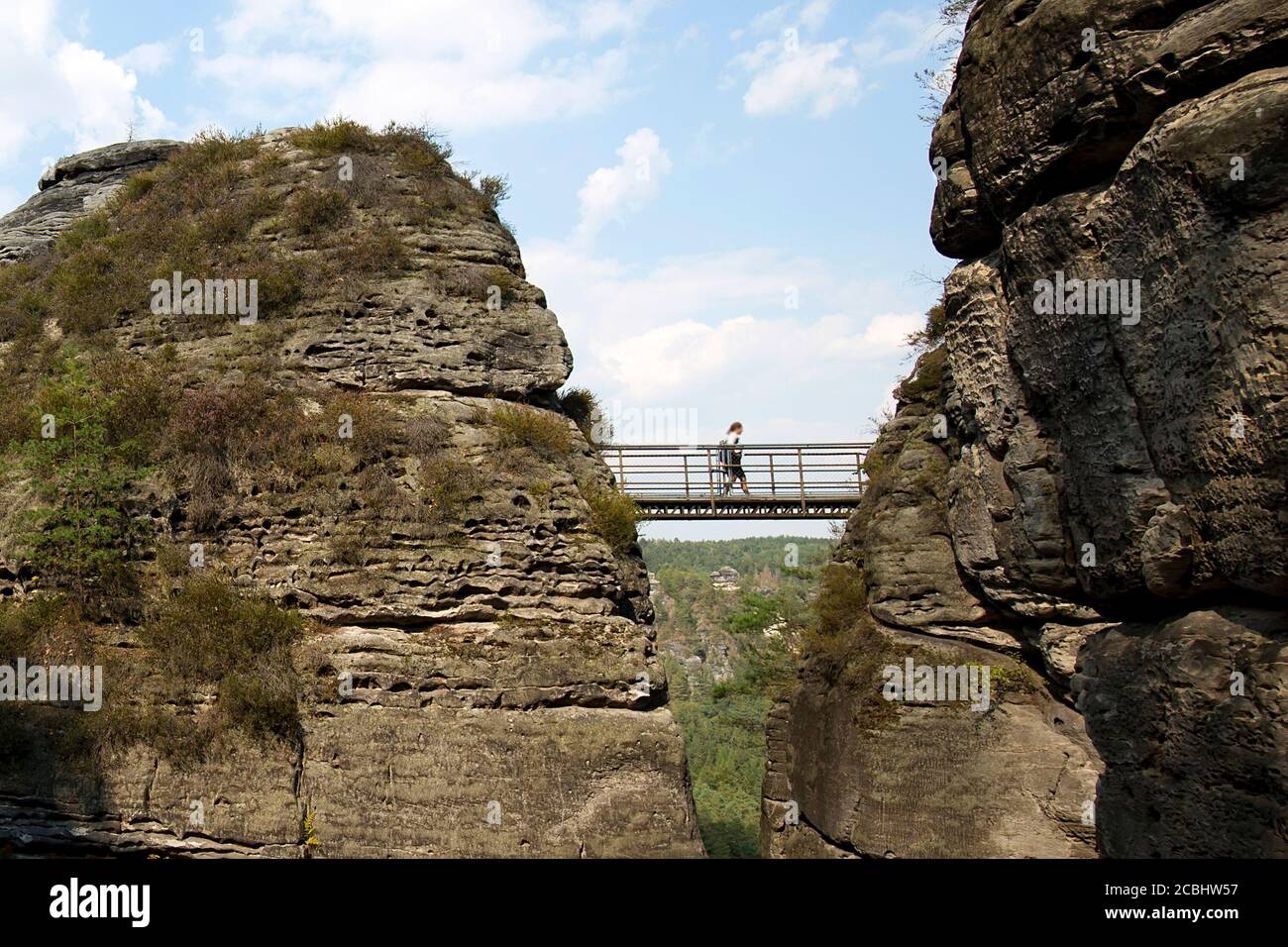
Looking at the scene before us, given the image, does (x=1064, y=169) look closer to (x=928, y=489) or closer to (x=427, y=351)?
Result: (x=928, y=489)

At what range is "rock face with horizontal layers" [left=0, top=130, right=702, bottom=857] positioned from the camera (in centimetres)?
1063

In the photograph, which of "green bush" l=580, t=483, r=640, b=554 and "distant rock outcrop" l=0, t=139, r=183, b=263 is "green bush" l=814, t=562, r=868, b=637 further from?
"distant rock outcrop" l=0, t=139, r=183, b=263

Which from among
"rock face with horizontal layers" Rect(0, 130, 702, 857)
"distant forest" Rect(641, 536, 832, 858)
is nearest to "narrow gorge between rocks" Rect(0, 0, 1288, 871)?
"rock face with horizontal layers" Rect(0, 130, 702, 857)

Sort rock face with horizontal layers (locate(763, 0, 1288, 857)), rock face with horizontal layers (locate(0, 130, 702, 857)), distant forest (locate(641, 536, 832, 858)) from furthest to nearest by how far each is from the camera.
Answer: distant forest (locate(641, 536, 832, 858))
rock face with horizontal layers (locate(0, 130, 702, 857))
rock face with horizontal layers (locate(763, 0, 1288, 857))

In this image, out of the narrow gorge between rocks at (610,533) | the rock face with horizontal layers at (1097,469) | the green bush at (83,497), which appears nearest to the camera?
the rock face with horizontal layers at (1097,469)

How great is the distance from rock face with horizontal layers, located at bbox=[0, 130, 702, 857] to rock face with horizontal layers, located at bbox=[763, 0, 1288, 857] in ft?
11.8

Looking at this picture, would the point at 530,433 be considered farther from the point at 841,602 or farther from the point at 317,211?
the point at 317,211

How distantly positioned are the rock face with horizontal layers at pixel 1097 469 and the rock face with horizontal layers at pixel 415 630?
3.60 m

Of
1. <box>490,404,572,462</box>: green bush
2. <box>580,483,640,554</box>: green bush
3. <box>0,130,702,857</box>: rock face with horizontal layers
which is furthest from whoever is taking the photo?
<box>490,404,572,462</box>: green bush

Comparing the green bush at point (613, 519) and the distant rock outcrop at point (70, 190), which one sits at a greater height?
the distant rock outcrop at point (70, 190)

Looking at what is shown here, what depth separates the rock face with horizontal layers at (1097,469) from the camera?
26.8 feet

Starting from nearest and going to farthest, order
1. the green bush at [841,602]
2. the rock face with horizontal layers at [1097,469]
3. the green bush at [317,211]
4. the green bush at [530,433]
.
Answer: the rock face with horizontal layers at [1097,469] < the green bush at [530,433] < the green bush at [841,602] < the green bush at [317,211]

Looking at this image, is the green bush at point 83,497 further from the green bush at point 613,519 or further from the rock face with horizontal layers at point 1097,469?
the rock face with horizontal layers at point 1097,469

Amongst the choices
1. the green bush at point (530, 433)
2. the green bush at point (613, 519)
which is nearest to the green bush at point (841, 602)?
the green bush at point (613, 519)
